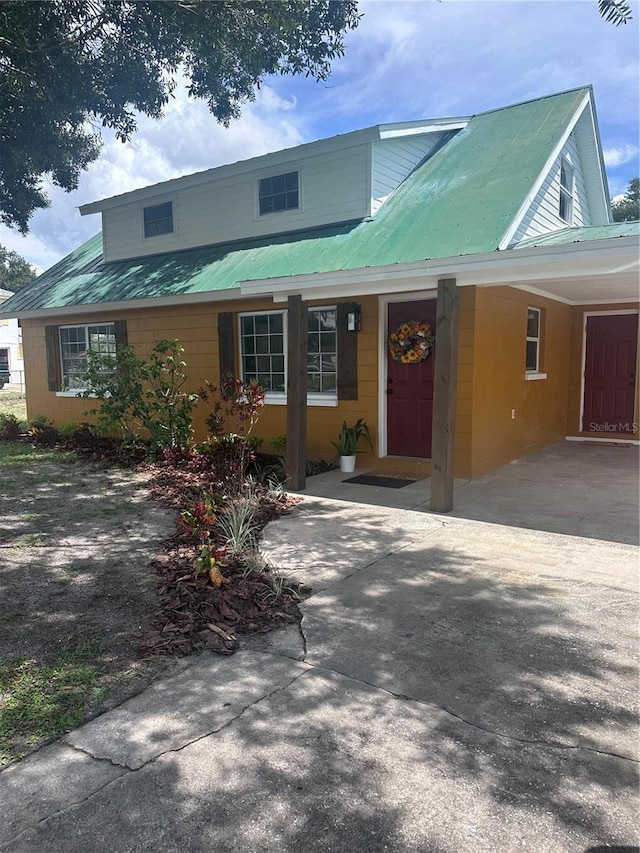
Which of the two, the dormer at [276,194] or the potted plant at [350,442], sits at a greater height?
the dormer at [276,194]

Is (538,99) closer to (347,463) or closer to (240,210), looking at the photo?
(240,210)

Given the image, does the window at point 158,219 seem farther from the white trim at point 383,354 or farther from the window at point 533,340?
the window at point 533,340

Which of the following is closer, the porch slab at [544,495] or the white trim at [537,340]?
the porch slab at [544,495]

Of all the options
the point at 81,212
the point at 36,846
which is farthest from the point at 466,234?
the point at 81,212

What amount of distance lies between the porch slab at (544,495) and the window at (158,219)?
20.9ft

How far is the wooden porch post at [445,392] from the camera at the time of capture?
5.59m

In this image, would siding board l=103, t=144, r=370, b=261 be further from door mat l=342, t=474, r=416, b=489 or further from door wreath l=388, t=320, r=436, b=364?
door mat l=342, t=474, r=416, b=489

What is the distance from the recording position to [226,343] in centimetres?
937

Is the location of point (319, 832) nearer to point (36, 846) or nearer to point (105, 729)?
point (36, 846)

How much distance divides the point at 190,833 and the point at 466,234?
594cm

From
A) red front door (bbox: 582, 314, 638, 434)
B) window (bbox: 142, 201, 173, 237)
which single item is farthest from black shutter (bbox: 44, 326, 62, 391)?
red front door (bbox: 582, 314, 638, 434)

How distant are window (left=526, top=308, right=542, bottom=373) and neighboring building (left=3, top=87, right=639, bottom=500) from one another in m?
0.04

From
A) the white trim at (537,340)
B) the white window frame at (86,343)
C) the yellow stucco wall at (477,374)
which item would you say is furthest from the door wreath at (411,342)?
the white window frame at (86,343)

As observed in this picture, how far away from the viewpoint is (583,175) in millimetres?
10477
